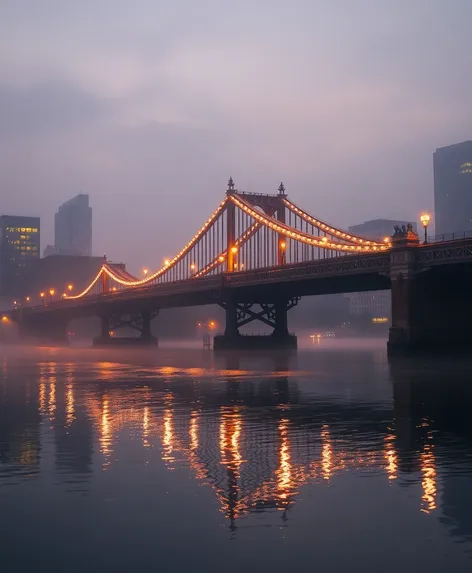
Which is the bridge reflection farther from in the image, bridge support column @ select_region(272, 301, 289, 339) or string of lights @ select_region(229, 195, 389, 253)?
bridge support column @ select_region(272, 301, 289, 339)

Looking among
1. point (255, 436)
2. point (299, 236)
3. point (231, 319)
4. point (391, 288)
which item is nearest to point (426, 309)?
point (391, 288)

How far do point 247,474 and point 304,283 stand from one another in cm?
6412

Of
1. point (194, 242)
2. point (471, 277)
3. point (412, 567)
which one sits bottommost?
point (412, 567)

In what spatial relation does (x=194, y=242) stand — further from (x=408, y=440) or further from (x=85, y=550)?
(x=85, y=550)

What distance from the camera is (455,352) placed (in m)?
63.5

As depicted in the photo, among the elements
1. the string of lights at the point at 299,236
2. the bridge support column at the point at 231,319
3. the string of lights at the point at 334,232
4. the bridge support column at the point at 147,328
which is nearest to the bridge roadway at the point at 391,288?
the bridge support column at the point at 231,319

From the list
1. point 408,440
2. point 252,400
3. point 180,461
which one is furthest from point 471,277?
point 180,461

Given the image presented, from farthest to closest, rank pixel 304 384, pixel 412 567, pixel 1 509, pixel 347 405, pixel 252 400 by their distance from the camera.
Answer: pixel 304 384
pixel 252 400
pixel 347 405
pixel 1 509
pixel 412 567

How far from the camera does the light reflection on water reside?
11.2 meters

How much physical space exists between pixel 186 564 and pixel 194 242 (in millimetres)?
107971

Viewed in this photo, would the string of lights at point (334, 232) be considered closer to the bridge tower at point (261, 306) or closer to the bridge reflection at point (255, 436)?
the bridge tower at point (261, 306)

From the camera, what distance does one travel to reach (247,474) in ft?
51.3

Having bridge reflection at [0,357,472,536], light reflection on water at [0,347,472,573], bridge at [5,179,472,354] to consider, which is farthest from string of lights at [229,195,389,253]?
light reflection on water at [0,347,472,573]

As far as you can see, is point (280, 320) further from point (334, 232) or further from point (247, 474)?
point (247, 474)
